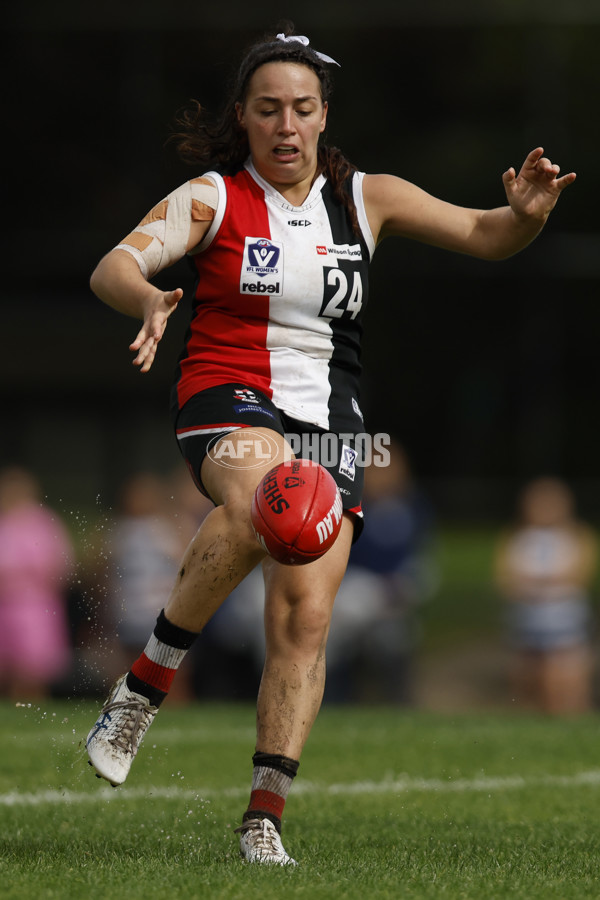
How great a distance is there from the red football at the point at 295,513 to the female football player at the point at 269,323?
0.52ft

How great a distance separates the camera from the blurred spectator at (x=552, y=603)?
1049 cm

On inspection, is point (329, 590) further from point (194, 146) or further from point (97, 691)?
point (97, 691)

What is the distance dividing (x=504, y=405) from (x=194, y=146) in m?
13.2

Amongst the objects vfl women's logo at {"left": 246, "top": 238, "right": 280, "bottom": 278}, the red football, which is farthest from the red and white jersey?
the red football

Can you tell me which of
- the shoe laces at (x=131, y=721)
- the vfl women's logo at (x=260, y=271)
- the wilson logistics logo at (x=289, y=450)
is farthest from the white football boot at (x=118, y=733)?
the vfl women's logo at (x=260, y=271)

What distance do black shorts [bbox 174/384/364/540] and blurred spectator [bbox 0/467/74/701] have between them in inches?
240

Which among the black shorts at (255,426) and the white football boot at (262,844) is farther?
the black shorts at (255,426)

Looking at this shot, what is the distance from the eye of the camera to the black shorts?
13.7 feet

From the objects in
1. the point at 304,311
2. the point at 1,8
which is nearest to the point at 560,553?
the point at 304,311

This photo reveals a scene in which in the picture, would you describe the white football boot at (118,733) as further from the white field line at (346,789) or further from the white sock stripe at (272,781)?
the white field line at (346,789)

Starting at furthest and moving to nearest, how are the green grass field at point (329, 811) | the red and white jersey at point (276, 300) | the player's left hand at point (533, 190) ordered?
the player's left hand at point (533, 190)
the red and white jersey at point (276, 300)
the green grass field at point (329, 811)

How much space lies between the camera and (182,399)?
4.41 metres

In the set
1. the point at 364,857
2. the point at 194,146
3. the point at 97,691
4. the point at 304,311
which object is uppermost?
the point at 194,146

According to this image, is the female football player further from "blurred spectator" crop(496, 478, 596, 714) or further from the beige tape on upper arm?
"blurred spectator" crop(496, 478, 596, 714)
